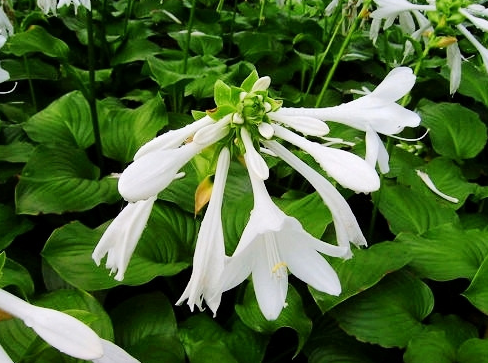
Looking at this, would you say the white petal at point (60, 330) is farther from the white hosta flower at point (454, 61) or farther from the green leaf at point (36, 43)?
the green leaf at point (36, 43)

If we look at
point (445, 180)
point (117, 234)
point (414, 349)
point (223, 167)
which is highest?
point (223, 167)

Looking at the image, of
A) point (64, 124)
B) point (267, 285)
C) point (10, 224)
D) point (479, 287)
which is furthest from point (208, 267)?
point (64, 124)

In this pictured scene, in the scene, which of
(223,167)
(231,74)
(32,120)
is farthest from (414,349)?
(32,120)

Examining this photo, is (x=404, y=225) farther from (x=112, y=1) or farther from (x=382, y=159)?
(x=112, y=1)

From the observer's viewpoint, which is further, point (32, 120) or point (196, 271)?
point (32, 120)

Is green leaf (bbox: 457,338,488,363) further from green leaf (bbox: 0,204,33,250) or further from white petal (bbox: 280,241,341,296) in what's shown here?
green leaf (bbox: 0,204,33,250)

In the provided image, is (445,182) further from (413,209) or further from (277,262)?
(277,262)

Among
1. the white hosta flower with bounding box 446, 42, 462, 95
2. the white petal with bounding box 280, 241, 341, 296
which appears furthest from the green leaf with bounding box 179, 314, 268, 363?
the white hosta flower with bounding box 446, 42, 462, 95
